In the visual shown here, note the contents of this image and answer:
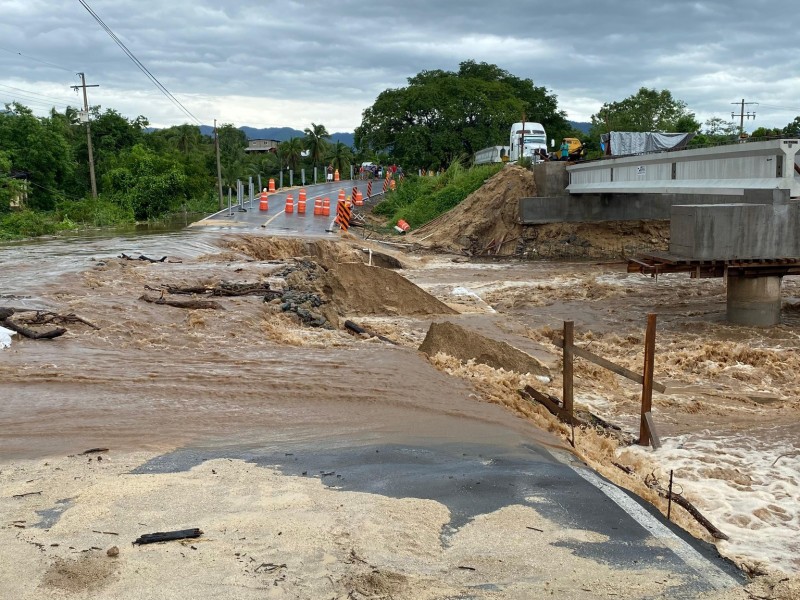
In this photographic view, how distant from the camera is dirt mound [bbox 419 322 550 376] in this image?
12.9 m

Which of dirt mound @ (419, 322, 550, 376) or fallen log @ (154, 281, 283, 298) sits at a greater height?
Result: fallen log @ (154, 281, 283, 298)

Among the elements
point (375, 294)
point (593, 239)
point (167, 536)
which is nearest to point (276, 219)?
point (593, 239)

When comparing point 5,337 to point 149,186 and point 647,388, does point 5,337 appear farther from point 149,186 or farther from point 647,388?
point 149,186

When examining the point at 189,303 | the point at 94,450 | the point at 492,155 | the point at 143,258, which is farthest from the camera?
the point at 492,155

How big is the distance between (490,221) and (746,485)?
27.8 meters

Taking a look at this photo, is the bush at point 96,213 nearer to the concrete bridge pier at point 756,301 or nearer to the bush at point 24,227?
the bush at point 24,227

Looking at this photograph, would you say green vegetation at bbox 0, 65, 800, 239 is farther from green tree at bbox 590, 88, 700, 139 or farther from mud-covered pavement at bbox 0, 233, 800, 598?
mud-covered pavement at bbox 0, 233, 800, 598

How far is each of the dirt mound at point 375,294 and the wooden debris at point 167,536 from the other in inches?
532

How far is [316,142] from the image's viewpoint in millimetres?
97938

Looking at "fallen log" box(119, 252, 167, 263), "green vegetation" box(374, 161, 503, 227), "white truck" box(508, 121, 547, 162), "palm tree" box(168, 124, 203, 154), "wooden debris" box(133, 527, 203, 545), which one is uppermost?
"palm tree" box(168, 124, 203, 154)

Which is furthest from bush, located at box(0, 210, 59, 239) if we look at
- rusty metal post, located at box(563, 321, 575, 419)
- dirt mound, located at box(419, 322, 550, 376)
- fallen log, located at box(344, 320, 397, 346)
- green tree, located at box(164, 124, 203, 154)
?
green tree, located at box(164, 124, 203, 154)

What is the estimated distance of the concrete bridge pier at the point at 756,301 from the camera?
18.1 meters

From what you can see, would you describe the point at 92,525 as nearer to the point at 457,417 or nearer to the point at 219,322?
the point at 457,417

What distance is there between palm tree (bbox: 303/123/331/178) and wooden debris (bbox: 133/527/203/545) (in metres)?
94.1
